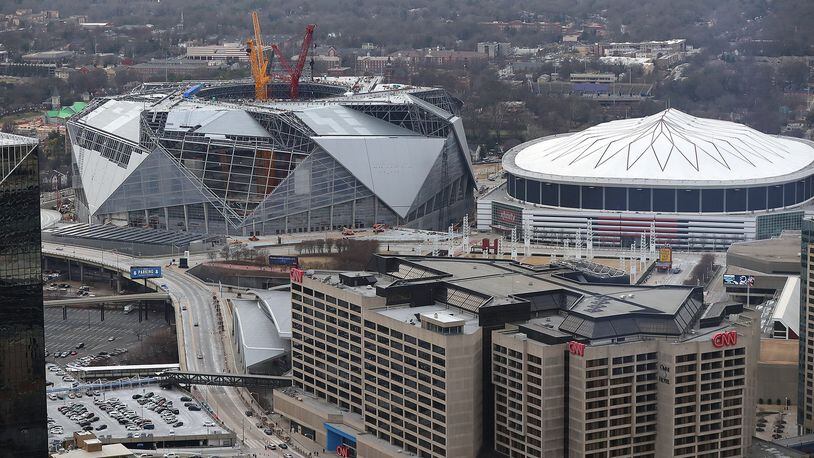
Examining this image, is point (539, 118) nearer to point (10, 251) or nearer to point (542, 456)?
point (542, 456)

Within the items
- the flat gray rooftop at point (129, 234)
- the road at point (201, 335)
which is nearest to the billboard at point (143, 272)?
the road at point (201, 335)

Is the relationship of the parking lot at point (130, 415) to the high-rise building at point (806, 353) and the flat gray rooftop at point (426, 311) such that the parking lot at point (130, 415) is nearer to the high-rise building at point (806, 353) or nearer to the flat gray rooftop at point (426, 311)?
the flat gray rooftop at point (426, 311)


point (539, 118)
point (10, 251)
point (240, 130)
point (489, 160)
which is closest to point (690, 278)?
point (240, 130)

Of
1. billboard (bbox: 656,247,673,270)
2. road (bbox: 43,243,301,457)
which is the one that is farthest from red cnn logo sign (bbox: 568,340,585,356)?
billboard (bbox: 656,247,673,270)

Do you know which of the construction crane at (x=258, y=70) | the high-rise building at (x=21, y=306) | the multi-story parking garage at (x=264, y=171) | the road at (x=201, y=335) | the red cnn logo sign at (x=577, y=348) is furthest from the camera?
the construction crane at (x=258, y=70)

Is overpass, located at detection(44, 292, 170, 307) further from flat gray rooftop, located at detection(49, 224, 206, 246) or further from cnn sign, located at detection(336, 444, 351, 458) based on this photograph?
cnn sign, located at detection(336, 444, 351, 458)

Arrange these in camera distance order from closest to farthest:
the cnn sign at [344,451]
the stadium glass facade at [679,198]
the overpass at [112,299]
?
the cnn sign at [344,451], the overpass at [112,299], the stadium glass facade at [679,198]

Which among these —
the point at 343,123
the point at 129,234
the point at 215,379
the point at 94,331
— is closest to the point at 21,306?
the point at 215,379
